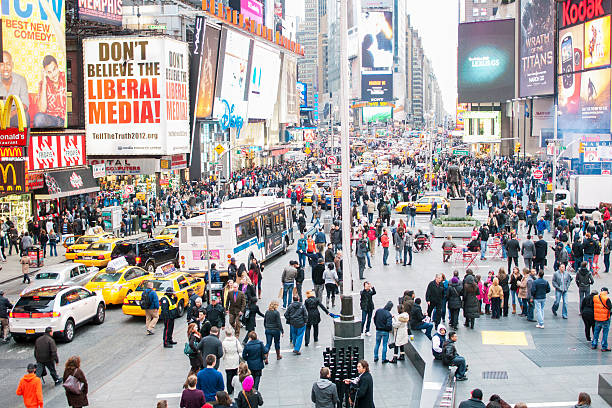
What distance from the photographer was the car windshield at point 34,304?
20078 millimetres

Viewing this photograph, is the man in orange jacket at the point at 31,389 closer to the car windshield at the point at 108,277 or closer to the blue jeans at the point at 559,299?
the car windshield at the point at 108,277

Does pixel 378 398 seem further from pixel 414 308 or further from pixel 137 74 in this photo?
pixel 137 74

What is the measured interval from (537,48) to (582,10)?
71.9 ft

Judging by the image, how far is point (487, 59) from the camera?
117 m

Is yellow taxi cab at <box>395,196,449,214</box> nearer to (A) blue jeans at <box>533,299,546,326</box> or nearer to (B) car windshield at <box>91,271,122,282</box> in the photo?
(B) car windshield at <box>91,271,122,282</box>

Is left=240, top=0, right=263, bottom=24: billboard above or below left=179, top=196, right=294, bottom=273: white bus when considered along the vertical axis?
above

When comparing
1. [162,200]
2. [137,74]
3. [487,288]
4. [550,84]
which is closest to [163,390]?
[487,288]

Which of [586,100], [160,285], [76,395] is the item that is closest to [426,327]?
[76,395]

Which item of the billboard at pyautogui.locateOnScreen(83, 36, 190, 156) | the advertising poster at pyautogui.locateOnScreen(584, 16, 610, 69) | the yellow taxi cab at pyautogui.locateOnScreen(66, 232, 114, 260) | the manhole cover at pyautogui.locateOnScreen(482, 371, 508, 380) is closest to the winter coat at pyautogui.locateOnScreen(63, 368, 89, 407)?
the manhole cover at pyautogui.locateOnScreen(482, 371, 508, 380)

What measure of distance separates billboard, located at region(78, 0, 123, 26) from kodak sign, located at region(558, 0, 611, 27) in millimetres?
→ 45339

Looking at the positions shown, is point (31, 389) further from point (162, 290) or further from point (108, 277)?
point (108, 277)

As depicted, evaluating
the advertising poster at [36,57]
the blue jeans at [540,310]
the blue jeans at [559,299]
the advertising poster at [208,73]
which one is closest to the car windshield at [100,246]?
the advertising poster at [36,57]

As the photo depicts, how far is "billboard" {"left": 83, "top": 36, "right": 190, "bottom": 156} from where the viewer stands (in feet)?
162

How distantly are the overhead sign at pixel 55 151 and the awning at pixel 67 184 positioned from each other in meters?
1.02
